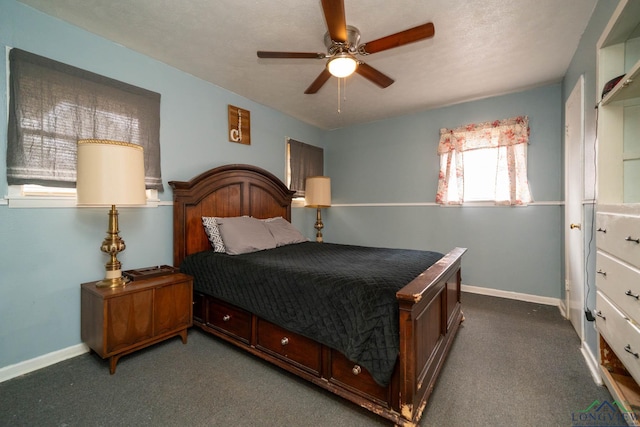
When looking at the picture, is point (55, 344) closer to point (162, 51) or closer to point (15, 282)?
point (15, 282)

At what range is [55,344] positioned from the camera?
194 centimetres

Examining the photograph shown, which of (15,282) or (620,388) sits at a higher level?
(15,282)

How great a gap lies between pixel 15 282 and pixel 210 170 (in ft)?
5.42

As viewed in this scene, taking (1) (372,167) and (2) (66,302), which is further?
(1) (372,167)

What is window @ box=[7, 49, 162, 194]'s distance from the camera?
5.90 feet

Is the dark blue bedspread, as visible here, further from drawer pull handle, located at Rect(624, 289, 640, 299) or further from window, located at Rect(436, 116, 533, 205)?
window, located at Rect(436, 116, 533, 205)

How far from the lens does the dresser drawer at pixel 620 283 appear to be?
1.09 metres

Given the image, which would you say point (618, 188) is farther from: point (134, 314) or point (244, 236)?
point (134, 314)

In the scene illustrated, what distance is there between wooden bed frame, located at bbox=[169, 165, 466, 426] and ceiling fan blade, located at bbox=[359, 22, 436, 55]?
148 centimetres

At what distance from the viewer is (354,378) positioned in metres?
1.45

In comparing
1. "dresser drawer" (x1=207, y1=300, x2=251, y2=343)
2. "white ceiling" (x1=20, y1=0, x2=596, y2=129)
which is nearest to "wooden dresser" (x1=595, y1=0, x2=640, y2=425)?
"white ceiling" (x1=20, y1=0, x2=596, y2=129)

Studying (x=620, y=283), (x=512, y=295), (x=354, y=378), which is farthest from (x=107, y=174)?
(x=512, y=295)

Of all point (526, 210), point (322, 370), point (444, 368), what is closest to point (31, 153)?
point (322, 370)

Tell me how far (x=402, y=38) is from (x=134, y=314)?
2624mm
